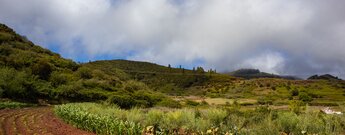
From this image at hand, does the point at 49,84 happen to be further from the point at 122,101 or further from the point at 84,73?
the point at 84,73

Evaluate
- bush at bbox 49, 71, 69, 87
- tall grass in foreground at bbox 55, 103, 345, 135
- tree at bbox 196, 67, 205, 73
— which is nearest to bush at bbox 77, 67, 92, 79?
bush at bbox 49, 71, 69, 87

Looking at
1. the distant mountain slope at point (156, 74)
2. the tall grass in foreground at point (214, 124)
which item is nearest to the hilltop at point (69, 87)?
the distant mountain slope at point (156, 74)

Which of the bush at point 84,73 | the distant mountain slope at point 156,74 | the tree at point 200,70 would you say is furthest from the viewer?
the tree at point 200,70

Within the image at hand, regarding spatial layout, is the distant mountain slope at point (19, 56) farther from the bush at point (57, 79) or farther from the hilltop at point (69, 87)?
the bush at point (57, 79)

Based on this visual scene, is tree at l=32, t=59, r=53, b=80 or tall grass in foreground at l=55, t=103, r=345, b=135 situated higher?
tree at l=32, t=59, r=53, b=80

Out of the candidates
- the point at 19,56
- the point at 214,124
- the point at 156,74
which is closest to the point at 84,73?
the point at 19,56

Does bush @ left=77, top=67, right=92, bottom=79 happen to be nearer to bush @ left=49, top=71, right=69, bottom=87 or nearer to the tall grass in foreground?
bush @ left=49, top=71, right=69, bottom=87

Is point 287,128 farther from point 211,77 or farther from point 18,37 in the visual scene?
point 211,77

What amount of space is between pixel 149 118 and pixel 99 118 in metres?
3.77

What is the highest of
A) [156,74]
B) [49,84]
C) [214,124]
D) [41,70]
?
[156,74]

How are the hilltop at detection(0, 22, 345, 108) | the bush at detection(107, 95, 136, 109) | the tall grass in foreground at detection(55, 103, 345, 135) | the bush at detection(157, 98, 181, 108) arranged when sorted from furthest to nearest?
the bush at detection(157, 98, 181, 108) → the bush at detection(107, 95, 136, 109) → the hilltop at detection(0, 22, 345, 108) → the tall grass in foreground at detection(55, 103, 345, 135)

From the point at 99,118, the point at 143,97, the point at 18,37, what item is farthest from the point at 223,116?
the point at 18,37

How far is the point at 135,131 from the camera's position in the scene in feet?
56.5

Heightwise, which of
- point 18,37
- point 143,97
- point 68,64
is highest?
point 18,37
